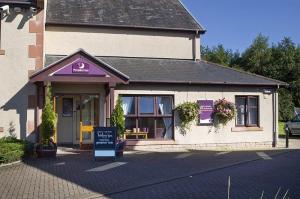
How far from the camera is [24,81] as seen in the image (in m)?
17.1

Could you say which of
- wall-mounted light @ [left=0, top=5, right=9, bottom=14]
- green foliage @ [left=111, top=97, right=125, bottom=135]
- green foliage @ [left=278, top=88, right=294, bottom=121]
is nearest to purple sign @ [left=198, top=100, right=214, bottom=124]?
green foliage @ [left=111, top=97, right=125, bottom=135]

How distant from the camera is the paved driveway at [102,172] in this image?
9992 mm

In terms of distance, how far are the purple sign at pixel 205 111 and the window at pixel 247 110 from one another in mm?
1469

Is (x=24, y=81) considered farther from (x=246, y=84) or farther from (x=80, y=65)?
(x=246, y=84)

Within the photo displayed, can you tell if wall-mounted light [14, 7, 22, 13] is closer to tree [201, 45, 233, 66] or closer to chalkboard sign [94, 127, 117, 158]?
chalkboard sign [94, 127, 117, 158]

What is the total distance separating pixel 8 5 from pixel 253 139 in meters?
11.5

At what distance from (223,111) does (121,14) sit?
689cm

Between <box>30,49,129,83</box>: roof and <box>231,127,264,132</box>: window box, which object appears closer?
<box>30,49,129,83</box>: roof

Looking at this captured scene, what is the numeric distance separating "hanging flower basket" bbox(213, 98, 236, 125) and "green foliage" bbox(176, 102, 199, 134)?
962 mm

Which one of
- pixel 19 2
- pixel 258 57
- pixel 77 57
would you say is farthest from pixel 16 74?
pixel 258 57

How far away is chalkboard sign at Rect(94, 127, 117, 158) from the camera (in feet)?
48.2

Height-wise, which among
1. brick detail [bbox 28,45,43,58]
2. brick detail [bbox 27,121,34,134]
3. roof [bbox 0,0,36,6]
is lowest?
brick detail [bbox 27,121,34,134]

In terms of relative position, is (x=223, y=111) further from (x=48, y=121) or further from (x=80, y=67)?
(x=48, y=121)

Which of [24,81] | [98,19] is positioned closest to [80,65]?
[24,81]
